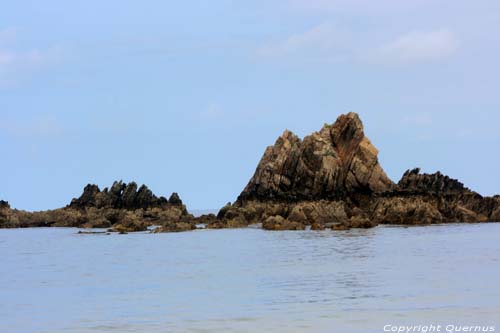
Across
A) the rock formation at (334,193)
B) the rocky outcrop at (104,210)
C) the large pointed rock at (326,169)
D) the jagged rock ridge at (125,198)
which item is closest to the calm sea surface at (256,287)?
the rock formation at (334,193)

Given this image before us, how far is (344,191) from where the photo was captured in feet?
320

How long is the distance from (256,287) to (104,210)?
8429 cm

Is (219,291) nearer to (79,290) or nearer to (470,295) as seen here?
(79,290)

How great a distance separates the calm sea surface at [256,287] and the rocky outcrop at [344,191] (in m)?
29.7

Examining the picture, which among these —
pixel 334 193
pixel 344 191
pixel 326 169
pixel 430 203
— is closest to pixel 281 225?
pixel 334 193

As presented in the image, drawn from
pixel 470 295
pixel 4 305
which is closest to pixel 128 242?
pixel 4 305

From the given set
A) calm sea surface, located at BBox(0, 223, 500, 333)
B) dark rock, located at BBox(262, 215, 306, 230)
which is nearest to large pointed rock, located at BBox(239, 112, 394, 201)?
dark rock, located at BBox(262, 215, 306, 230)

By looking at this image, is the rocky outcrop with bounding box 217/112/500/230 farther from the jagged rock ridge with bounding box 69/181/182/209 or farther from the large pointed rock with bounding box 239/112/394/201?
the jagged rock ridge with bounding box 69/181/182/209

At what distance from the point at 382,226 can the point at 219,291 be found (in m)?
57.0

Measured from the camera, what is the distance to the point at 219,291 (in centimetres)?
3225

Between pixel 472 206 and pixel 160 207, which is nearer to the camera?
pixel 472 206

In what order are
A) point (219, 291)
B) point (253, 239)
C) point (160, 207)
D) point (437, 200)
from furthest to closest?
point (160, 207), point (437, 200), point (253, 239), point (219, 291)

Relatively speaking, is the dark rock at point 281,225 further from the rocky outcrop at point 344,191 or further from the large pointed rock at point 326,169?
the large pointed rock at point 326,169

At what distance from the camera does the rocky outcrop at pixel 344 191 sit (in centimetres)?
9175
